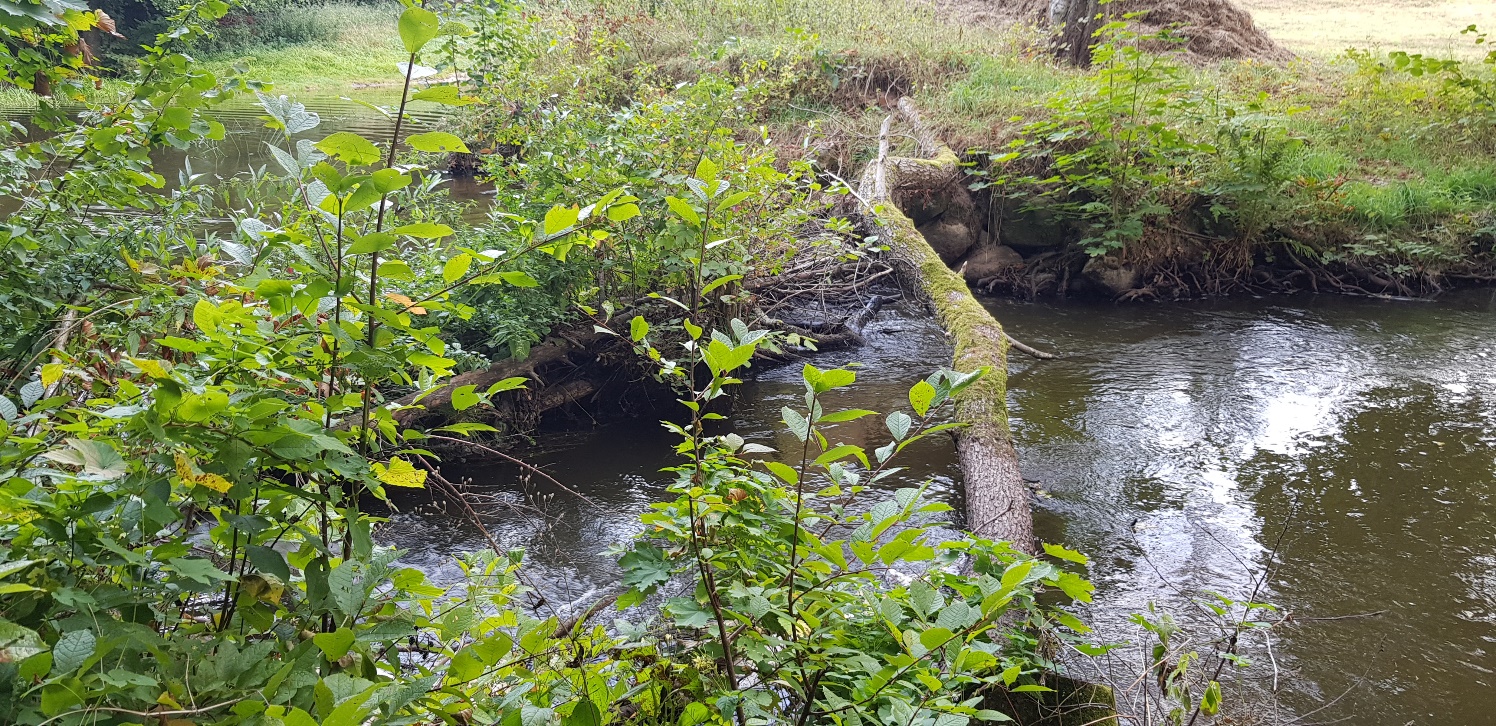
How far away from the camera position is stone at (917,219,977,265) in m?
8.85

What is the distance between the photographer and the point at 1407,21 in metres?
19.4

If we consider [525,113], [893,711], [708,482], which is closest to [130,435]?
[708,482]

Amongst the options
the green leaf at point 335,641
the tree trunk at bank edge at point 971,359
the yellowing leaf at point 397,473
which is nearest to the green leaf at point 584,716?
the green leaf at point 335,641

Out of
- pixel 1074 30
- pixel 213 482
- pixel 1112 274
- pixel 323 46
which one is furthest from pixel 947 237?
pixel 323 46

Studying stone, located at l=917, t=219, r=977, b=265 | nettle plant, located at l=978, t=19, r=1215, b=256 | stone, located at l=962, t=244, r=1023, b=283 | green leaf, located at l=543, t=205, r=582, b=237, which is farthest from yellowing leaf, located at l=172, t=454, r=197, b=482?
stone, located at l=962, t=244, r=1023, b=283

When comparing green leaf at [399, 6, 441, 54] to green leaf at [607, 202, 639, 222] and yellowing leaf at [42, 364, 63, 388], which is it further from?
yellowing leaf at [42, 364, 63, 388]

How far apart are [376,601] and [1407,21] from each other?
1002 inches

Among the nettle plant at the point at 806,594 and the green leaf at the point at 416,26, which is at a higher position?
the green leaf at the point at 416,26

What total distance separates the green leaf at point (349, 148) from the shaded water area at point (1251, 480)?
2.55 metres

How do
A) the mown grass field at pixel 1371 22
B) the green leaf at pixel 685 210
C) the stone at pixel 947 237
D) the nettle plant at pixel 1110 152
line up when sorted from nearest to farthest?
the green leaf at pixel 685 210
the nettle plant at pixel 1110 152
the stone at pixel 947 237
the mown grass field at pixel 1371 22

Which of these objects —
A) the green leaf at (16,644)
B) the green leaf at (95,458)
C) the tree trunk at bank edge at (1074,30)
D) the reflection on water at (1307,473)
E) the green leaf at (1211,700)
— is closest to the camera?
the green leaf at (16,644)

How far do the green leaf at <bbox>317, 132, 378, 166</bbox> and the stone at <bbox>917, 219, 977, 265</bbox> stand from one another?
798 centimetres

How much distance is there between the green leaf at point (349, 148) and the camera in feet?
3.95

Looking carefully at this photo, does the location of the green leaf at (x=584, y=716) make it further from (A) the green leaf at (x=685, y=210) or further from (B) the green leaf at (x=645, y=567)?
(A) the green leaf at (x=685, y=210)
